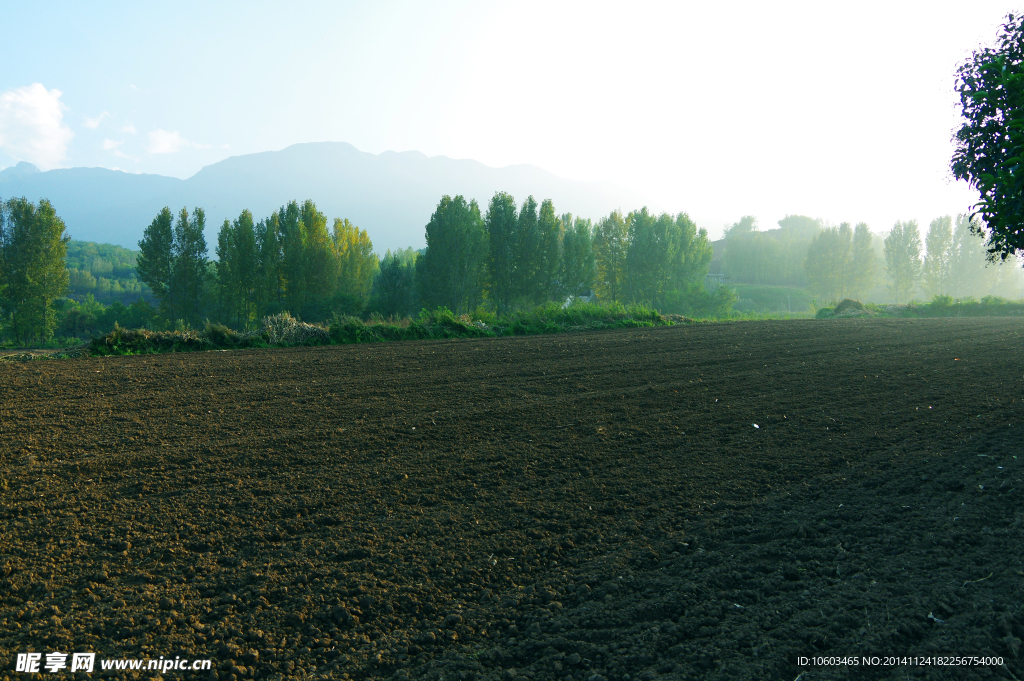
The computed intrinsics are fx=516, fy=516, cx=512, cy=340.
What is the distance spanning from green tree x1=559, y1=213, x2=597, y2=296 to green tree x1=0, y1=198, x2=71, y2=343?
40729 mm

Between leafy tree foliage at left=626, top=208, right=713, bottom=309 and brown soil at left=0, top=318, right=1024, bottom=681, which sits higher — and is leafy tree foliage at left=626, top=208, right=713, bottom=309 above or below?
above

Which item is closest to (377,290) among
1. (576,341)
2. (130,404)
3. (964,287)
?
(576,341)

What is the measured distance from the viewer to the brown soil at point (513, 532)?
251 centimetres

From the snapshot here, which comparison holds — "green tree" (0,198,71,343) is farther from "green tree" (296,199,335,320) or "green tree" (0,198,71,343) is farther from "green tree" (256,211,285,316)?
"green tree" (296,199,335,320)

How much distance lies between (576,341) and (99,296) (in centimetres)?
8036

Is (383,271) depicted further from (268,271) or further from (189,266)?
(189,266)

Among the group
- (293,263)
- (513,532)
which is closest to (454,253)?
(293,263)

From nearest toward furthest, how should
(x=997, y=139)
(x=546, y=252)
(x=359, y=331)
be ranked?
(x=997, y=139)
(x=359, y=331)
(x=546, y=252)

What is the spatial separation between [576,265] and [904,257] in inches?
2264

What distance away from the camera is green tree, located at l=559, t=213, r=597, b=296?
45906 mm

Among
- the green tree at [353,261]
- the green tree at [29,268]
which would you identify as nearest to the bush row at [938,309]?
the green tree at [353,261]

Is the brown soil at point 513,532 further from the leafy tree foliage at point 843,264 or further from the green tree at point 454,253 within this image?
the leafy tree foliage at point 843,264

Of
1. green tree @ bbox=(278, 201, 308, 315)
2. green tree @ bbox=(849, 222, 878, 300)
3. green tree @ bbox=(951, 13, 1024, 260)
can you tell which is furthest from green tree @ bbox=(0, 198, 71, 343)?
green tree @ bbox=(849, 222, 878, 300)

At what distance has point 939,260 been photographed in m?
73.1
